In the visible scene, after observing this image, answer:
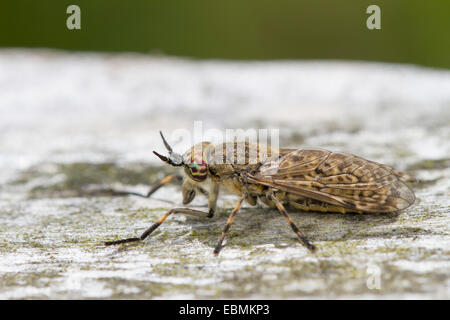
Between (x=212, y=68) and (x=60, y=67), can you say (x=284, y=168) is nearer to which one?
(x=212, y=68)

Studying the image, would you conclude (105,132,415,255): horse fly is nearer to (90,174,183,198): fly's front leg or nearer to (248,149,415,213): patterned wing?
(248,149,415,213): patterned wing

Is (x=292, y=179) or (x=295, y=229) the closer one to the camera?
(x=295, y=229)

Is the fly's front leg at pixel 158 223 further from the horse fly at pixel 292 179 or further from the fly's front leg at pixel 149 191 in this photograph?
the fly's front leg at pixel 149 191

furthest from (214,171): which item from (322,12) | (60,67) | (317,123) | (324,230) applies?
(322,12)

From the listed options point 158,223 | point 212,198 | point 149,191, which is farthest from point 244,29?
point 158,223

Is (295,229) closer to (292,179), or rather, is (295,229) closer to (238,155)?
(292,179)

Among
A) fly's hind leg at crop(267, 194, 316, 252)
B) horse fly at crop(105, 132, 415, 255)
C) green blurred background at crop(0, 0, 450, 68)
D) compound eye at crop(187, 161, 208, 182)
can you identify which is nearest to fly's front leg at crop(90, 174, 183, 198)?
horse fly at crop(105, 132, 415, 255)

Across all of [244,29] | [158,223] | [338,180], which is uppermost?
[244,29]

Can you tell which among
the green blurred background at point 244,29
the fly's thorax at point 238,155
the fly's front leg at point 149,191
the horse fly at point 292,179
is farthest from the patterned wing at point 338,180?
the green blurred background at point 244,29
